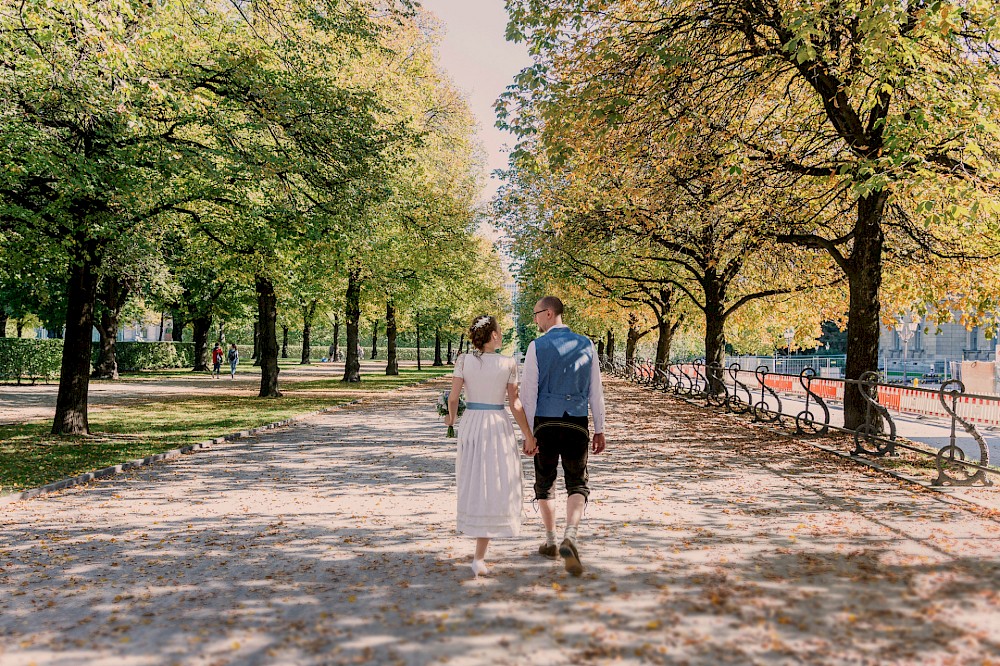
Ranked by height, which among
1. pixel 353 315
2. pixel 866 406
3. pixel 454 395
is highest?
pixel 353 315

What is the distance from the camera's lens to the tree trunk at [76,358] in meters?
13.9

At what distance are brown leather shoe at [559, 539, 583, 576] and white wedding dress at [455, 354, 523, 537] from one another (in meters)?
0.37

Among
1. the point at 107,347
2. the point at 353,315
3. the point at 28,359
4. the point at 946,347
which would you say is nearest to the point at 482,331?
the point at 353,315

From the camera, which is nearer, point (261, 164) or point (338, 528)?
point (338, 528)

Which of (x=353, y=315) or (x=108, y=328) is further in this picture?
(x=108, y=328)

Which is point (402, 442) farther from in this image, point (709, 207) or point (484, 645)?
point (484, 645)

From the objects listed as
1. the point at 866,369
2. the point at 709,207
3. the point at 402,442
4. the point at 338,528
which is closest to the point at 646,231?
the point at 709,207

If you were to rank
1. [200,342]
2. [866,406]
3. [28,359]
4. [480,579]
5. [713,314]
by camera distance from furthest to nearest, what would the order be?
1. [200,342]
2. [28,359]
3. [713,314]
4. [866,406]
5. [480,579]

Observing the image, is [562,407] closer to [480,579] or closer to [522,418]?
[522,418]

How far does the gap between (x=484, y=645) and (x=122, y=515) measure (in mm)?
5186

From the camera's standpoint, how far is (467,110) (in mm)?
37500

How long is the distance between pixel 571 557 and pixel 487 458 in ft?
2.97

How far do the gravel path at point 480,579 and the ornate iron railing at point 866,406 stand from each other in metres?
1.07

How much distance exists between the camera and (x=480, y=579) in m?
5.36
